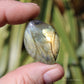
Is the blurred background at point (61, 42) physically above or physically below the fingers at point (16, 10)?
below

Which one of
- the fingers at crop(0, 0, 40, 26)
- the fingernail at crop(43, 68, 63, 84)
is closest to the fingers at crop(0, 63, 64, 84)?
the fingernail at crop(43, 68, 63, 84)

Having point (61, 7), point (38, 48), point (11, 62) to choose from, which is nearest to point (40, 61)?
point (38, 48)

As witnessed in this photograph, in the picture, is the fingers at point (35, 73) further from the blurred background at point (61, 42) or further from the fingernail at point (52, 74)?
the blurred background at point (61, 42)

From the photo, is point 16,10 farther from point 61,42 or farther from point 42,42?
point 61,42

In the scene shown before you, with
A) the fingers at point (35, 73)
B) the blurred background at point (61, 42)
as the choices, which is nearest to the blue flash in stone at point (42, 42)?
the fingers at point (35, 73)

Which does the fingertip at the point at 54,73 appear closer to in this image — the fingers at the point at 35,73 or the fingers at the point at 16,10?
the fingers at the point at 35,73

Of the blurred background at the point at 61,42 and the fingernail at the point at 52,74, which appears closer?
the fingernail at the point at 52,74

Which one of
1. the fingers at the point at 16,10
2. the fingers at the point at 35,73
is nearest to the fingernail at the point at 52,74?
the fingers at the point at 35,73

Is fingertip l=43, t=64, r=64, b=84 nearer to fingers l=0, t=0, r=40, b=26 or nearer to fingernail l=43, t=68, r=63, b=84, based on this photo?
fingernail l=43, t=68, r=63, b=84
